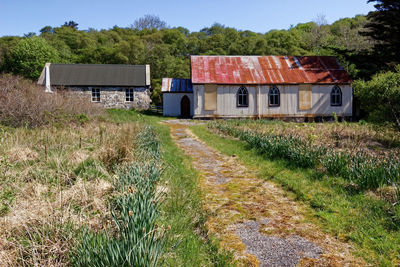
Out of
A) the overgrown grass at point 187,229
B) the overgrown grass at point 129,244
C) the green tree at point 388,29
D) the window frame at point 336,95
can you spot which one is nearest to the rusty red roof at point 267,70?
the window frame at point 336,95

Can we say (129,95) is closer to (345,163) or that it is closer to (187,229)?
(345,163)

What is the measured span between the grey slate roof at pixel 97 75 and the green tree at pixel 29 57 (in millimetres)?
12243

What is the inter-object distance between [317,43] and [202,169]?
46.5m

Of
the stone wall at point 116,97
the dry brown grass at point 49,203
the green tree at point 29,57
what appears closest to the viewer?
the dry brown grass at point 49,203

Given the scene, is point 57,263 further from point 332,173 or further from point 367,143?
point 367,143

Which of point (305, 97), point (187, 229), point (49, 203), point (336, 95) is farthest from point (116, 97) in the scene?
point (187, 229)

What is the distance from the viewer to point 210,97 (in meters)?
24.3

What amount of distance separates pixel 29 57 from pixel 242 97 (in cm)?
3628

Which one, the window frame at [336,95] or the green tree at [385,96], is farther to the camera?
the window frame at [336,95]

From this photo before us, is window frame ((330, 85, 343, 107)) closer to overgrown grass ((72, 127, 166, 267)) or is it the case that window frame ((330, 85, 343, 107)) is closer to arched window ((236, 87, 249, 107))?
arched window ((236, 87, 249, 107))

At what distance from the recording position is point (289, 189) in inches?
221

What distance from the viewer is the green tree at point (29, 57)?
42.5 m

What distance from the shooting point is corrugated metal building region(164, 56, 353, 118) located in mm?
24250

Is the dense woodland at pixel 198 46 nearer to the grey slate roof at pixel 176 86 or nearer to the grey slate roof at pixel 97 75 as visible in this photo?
the grey slate roof at pixel 97 75
